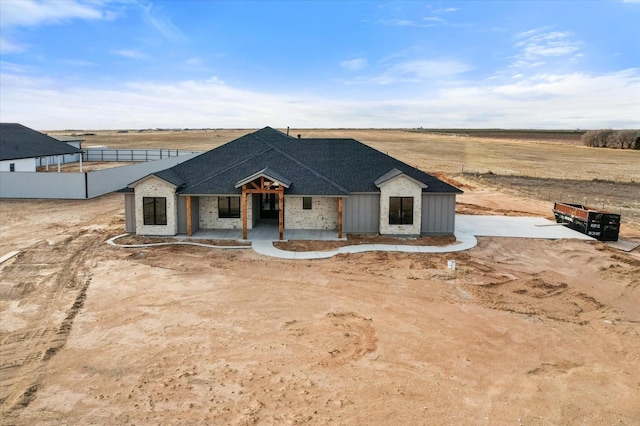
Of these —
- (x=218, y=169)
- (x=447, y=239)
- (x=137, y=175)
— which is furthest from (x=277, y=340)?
(x=137, y=175)

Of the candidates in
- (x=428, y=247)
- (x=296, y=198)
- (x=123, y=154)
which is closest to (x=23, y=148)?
(x=123, y=154)

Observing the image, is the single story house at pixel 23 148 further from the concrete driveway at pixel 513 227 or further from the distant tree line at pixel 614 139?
the distant tree line at pixel 614 139

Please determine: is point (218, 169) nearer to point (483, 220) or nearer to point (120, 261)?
point (120, 261)

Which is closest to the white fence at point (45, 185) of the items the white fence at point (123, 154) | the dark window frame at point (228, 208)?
the dark window frame at point (228, 208)

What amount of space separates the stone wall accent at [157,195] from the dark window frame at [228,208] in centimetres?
232

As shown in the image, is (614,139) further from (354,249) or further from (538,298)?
(538,298)

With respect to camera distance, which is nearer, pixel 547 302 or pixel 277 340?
pixel 277 340

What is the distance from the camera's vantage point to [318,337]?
11.8 m

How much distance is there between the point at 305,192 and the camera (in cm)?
2238

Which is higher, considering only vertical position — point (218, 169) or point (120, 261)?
point (218, 169)

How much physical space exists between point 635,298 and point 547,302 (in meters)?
3.12

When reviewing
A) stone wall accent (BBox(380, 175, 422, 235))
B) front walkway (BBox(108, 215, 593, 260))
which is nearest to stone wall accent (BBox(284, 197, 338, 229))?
front walkway (BBox(108, 215, 593, 260))

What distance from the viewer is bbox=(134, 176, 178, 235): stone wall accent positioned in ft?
73.4

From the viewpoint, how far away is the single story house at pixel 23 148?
126ft
